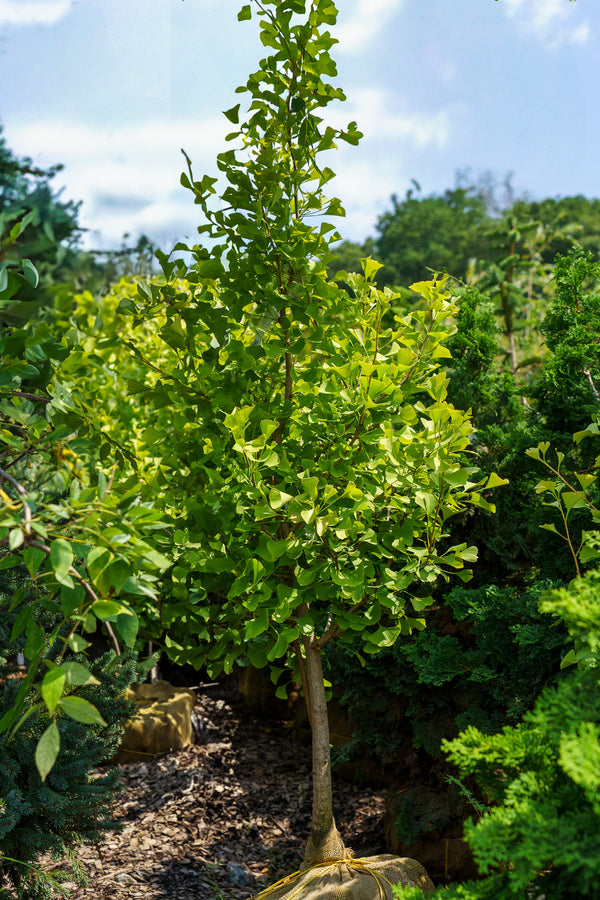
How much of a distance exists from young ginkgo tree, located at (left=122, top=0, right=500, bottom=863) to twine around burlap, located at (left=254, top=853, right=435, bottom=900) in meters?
0.08

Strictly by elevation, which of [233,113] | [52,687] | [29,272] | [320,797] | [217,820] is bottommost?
[217,820]

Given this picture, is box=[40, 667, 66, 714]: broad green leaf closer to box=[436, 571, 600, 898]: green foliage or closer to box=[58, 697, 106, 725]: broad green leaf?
box=[58, 697, 106, 725]: broad green leaf

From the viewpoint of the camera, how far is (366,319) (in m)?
2.29

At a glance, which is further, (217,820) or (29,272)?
(217,820)

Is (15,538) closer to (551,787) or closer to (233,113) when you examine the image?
(551,787)

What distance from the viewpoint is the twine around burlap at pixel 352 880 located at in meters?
2.33

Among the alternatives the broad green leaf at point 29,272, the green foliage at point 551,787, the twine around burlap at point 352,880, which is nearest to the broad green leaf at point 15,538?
the broad green leaf at point 29,272

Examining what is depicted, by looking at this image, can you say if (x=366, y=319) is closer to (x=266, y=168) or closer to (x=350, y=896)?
A: (x=266, y=168)

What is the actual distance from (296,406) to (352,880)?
5.53 feet

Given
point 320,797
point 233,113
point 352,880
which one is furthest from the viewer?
point 320,797

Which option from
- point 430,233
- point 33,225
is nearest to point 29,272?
point 33,225

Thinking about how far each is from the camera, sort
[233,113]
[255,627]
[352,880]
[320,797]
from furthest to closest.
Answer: [320,797] → [352,880] → [233,113] → [255,627]

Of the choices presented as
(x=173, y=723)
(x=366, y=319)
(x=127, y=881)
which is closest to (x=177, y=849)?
(x=127, y=881)

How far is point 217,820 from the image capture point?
11.8 ft
